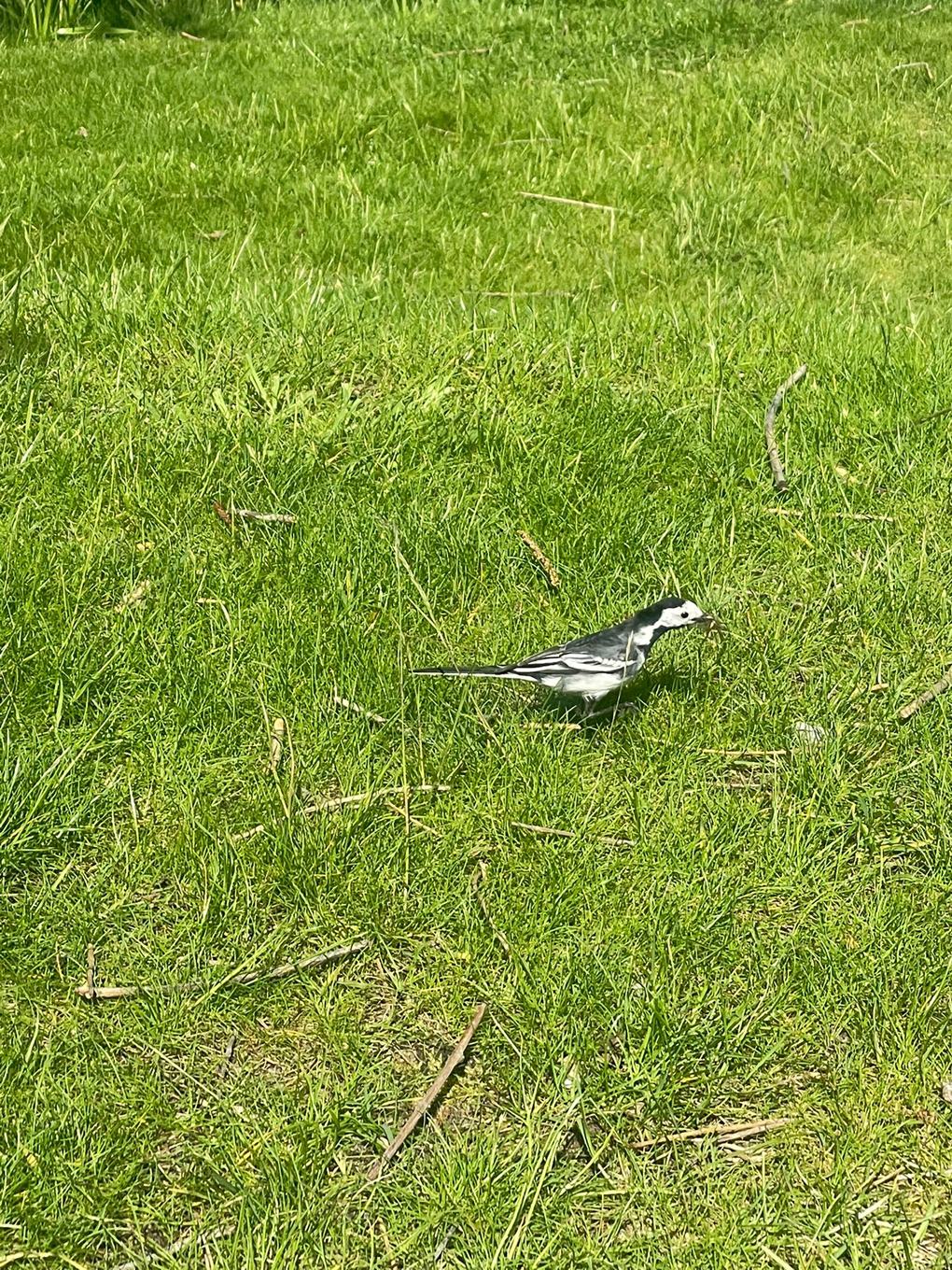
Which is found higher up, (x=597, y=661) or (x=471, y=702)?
(x=597, y=661)

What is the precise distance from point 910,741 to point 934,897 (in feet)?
1.93

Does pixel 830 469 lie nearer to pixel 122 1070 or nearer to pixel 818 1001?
pixel 818 1001

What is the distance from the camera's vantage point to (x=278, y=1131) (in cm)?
277

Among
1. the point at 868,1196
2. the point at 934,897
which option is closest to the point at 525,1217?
the point at 868,1196

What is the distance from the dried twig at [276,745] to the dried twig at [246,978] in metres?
0.58

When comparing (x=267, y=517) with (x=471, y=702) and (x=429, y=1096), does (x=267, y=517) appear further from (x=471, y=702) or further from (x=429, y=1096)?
(x=429, y=1096)

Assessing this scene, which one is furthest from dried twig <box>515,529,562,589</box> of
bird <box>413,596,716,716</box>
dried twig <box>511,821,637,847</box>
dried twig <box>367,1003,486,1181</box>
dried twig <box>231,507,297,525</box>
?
dried twig <box>367,1003,486,1181</box>

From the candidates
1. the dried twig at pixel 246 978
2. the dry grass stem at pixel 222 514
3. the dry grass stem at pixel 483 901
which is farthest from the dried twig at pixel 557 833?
the dry grass stem at pixel 222 514

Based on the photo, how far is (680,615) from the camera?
148 inches

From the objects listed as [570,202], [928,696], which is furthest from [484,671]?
[570,202]

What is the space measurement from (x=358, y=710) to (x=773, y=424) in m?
2.28

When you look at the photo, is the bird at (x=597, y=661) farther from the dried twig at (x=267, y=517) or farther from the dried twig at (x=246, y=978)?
the dried twig at (x=267, y=517)

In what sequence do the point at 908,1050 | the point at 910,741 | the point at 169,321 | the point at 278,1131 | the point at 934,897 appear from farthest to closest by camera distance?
the point at 169,321 < the point at 910,741 < the point at 934,897 < the point at 908,1050 < the point at 278,1131

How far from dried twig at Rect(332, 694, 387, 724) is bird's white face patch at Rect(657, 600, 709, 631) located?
0.85 m
